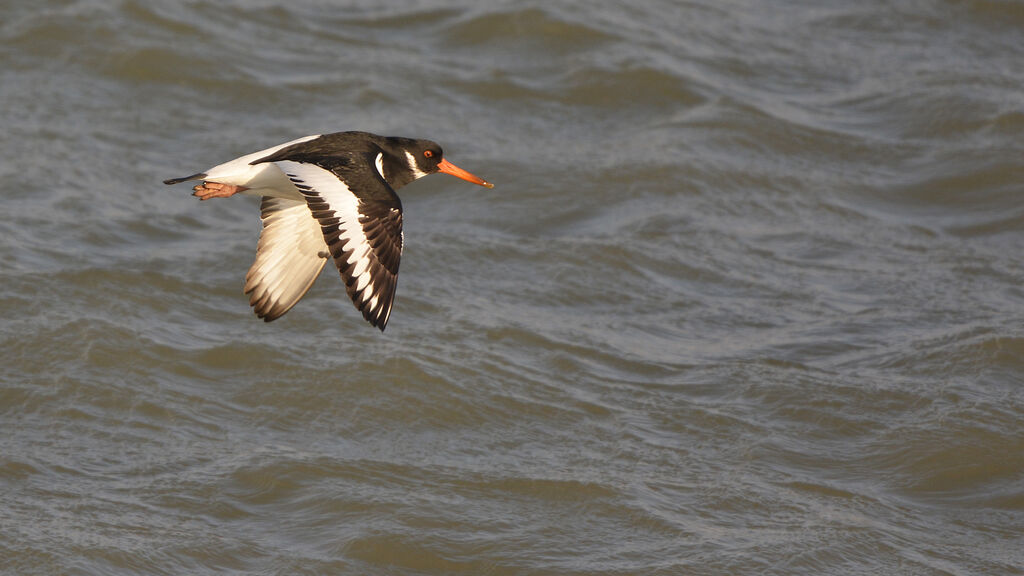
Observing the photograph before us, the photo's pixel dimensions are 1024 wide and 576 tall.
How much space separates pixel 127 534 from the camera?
6.26 m

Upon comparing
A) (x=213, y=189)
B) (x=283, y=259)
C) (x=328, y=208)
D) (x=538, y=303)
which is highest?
(x=328, y=208)

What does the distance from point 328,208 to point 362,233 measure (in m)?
0.17

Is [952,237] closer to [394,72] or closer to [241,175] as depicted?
[394,72]

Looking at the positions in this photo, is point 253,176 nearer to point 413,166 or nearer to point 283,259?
point 283,259

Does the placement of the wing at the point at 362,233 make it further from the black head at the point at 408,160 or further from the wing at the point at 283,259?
the black head at the point at 408,160

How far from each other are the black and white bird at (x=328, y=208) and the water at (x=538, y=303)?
3.37ft

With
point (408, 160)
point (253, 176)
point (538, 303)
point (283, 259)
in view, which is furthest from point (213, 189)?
point (538, 303)

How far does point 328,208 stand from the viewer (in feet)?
18.4

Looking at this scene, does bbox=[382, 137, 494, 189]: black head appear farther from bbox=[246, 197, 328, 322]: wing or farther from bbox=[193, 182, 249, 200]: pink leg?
A: bbox=[193, 182, 249, 200]: pink leg

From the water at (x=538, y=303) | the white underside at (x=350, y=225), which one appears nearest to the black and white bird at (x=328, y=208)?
the white underside at (x=350, y=225)

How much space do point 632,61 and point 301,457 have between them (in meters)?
5.55

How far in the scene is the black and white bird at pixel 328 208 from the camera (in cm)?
554

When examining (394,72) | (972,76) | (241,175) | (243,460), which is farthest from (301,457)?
(972,76)

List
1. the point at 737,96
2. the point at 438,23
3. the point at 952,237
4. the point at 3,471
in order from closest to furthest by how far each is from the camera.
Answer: the point at 3,471 → the point at 952,237 → the point at 737,96 → the point at 438,23
